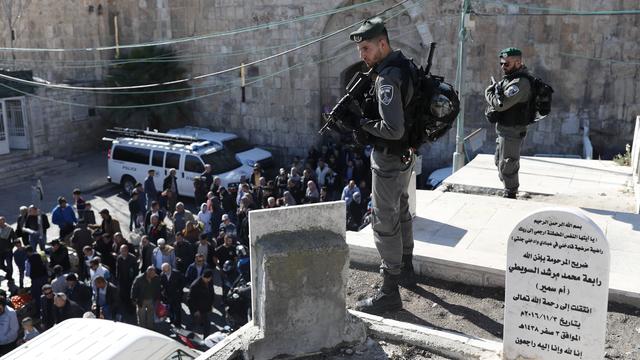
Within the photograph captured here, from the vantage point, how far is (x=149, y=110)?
21.4 metres

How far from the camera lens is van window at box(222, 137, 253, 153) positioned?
18.8m

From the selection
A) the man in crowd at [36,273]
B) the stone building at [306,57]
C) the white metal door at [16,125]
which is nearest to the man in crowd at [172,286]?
the man in crowd at [36,273]

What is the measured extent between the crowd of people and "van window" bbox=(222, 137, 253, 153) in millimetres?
4448

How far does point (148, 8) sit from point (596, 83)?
561 inches

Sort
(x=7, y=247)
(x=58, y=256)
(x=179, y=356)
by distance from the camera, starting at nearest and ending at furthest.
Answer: (x=179, y=356) < (x=58, y=256) < (x=7, y=247)

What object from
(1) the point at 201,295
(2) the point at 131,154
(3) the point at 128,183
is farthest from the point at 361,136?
(3) the point at 128,183

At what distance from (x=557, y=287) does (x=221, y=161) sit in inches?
547

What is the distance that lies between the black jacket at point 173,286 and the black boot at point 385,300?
5285 millimetres

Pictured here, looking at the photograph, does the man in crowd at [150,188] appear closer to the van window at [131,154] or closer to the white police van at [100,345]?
the van window at [131,154]

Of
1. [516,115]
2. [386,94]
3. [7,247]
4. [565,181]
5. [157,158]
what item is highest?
[386,94]

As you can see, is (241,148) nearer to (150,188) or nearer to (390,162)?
(150,188)

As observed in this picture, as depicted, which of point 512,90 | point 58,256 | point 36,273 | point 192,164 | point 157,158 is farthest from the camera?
point 157,158

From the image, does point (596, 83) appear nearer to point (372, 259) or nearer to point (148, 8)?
point (372, 259)

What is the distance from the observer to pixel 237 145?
19078 millimetres
